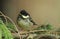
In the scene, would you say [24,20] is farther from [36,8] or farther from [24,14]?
[36,8]

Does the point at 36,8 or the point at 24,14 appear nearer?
the point at 24,14

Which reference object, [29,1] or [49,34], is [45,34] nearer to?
[49,34]

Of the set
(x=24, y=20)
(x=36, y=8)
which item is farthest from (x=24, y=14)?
(x=36, y=8)

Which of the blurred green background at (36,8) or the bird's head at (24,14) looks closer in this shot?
the bird's head at (24,14)

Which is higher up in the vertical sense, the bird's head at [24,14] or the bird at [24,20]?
the bird's head at [24,14]

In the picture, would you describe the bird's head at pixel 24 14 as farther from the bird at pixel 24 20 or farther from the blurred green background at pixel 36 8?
the blurred green background at pixel 36 8

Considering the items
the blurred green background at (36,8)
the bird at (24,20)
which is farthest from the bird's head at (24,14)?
the blurred green background at (36,8)

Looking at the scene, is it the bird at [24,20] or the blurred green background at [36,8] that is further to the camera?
the blurred green background at [36,8]

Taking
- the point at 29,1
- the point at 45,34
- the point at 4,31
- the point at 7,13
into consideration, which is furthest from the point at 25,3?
the point at 4,31

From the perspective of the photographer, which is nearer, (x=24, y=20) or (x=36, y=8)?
(x=24, y=20)
